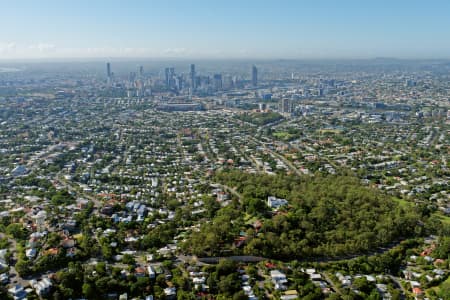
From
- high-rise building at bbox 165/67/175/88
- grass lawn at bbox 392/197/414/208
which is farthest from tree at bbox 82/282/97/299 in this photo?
high-rise building at bbox 165/67/175/88

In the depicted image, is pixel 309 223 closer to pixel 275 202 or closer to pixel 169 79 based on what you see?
pixel 275 202

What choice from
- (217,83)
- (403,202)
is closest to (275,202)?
(403,202)

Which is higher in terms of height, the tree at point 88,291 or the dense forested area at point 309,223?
the dense forested area at point 309,223

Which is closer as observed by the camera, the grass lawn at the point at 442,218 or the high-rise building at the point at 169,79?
the grass lawn at the point at 442,218

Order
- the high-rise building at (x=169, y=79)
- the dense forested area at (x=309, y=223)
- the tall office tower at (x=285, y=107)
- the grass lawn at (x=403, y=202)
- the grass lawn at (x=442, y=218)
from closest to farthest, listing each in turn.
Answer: the dense forested area at (x=309, y=223)
the grass lawn at (x=442, y=218)
the grass lawn at (x=403, y=202)
the tall office tower at (x=285, y=107)
the high-rise building at (x=169, y=79)

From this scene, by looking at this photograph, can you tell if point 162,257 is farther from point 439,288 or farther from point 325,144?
point 325,144

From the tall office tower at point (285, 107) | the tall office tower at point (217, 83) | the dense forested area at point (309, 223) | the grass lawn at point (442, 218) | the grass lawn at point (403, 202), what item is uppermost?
the tall office tower at point (217, 83)

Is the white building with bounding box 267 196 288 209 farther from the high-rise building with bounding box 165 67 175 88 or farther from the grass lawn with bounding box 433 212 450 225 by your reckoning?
the high-rise building with bounding box 165 67 175 88

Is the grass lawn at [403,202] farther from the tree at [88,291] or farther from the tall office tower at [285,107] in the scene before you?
the tall office tower at [285,107]

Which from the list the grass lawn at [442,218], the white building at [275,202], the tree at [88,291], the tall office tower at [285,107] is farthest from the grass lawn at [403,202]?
the tall office tower at [285,107]
